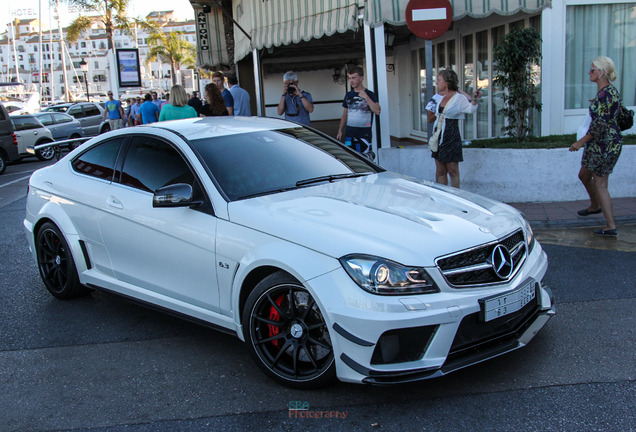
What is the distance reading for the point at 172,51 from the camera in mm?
84500

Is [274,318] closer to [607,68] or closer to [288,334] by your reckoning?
[288,334]

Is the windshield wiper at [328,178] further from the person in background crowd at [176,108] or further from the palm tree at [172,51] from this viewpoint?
the palm tree at [172,51]

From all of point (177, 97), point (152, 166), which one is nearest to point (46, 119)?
point (177, 97)

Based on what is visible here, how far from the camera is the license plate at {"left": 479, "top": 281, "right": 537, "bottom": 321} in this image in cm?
296

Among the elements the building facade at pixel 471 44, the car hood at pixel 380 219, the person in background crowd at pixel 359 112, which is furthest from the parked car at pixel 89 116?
the car hood at pixel 380 219

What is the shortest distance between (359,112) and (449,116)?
143 centimetres

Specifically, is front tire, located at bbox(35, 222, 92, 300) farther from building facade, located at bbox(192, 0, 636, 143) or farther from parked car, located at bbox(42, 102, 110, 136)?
parked car, located at bbox(42, 102, 110, 136)

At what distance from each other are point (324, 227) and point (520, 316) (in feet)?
3.91

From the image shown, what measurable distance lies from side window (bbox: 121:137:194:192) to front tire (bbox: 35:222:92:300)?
0.96 m

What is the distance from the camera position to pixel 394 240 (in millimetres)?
3004

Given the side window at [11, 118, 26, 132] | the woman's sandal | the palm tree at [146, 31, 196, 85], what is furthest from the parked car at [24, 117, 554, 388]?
the palm tree at [146, 31, 196, 85]

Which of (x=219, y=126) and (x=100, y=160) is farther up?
(x=219, y=126)

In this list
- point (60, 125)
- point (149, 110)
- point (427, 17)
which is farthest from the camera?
point (60, 125)

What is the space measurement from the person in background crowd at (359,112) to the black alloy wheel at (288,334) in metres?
5.15
